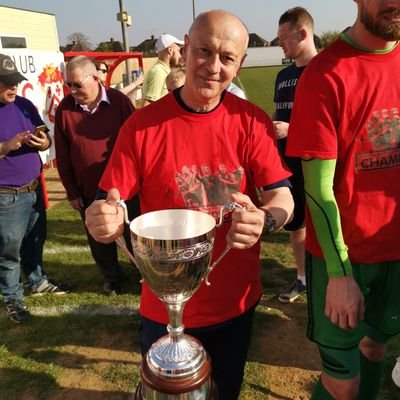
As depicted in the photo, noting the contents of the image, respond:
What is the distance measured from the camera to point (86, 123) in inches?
140

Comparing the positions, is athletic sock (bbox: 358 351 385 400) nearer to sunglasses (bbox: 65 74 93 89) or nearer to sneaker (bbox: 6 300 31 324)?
sneaker (bbox: 6 300 31 324)

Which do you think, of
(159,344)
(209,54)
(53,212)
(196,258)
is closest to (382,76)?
(209,54)

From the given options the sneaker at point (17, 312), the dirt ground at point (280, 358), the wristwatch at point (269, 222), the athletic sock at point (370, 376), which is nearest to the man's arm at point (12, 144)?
the sneaker at point (17, 312)

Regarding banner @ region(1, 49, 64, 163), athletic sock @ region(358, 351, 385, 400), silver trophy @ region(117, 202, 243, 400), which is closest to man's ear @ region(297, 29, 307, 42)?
athletic sock @ region(358, 351, 385, 400)

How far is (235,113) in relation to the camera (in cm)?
165

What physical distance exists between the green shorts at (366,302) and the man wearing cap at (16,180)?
2522mm

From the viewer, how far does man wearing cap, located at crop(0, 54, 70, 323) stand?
3.31 metres

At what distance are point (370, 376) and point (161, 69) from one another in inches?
151

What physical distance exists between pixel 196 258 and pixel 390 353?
8.21ft

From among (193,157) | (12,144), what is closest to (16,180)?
(12,144)

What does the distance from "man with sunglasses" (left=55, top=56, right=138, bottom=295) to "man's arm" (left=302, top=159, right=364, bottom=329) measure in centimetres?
236

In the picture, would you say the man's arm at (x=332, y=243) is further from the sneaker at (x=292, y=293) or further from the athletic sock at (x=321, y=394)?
the sneaker at (x=292, y=293)

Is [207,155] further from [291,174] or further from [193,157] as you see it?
[291,174]

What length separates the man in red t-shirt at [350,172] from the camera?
1.58 m
